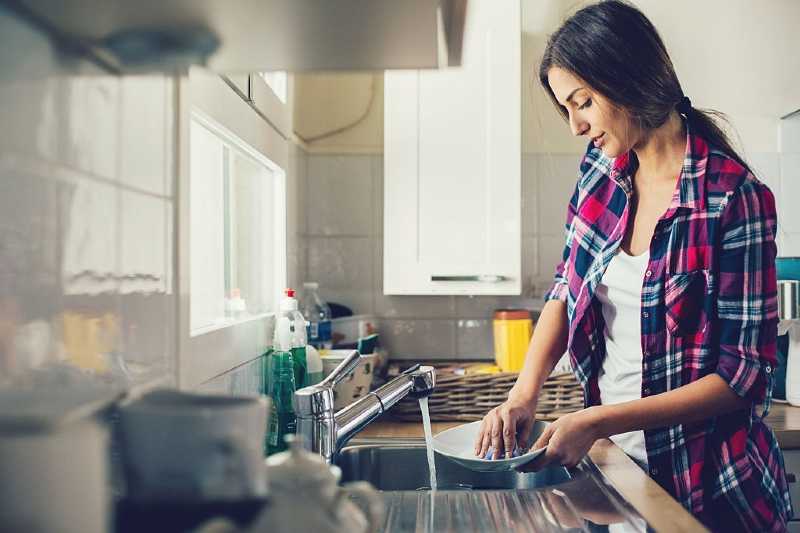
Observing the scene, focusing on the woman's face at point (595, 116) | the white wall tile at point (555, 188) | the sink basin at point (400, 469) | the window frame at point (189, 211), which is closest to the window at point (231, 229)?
the window frame at point (189, 211)

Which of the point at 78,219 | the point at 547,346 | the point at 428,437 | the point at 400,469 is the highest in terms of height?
the point at 78,219

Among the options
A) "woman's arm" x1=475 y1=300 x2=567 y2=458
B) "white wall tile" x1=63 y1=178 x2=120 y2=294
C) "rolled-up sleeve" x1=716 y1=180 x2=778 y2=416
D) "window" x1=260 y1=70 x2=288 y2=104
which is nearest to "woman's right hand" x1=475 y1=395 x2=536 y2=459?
"woman's arm" x1=475 y1=300 x2=567 y2=458

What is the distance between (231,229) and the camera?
1574 millimetres

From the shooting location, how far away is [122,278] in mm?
798

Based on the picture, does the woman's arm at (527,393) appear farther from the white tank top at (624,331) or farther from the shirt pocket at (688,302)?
the shirt pocket at (688,302)

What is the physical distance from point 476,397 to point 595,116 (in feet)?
2.62

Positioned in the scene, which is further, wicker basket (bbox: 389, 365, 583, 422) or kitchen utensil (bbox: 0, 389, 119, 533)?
wicker basket (bbox: 389, 365, 583, 422)

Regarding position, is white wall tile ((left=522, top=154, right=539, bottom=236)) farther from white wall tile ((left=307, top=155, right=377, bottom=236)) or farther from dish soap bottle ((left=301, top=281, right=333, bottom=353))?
dish soap bottle ((left=301, top=281, right=333, bottom=353))

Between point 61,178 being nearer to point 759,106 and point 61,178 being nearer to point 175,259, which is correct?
point 175,259

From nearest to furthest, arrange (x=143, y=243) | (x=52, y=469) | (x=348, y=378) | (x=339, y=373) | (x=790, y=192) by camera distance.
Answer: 1. (x=52, y=469)
2. (x=143, y=243)
3. (x=339, y=373)
4. (x=348, y=378)
5. (x=790, y=192)

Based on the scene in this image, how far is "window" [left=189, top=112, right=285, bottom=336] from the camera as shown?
1354 millimetres

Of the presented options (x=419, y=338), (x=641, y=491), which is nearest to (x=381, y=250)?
(x=419, y=338)

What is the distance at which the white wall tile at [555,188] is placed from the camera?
2480 mm

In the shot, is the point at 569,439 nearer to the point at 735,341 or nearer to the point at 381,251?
the point at 735,341
